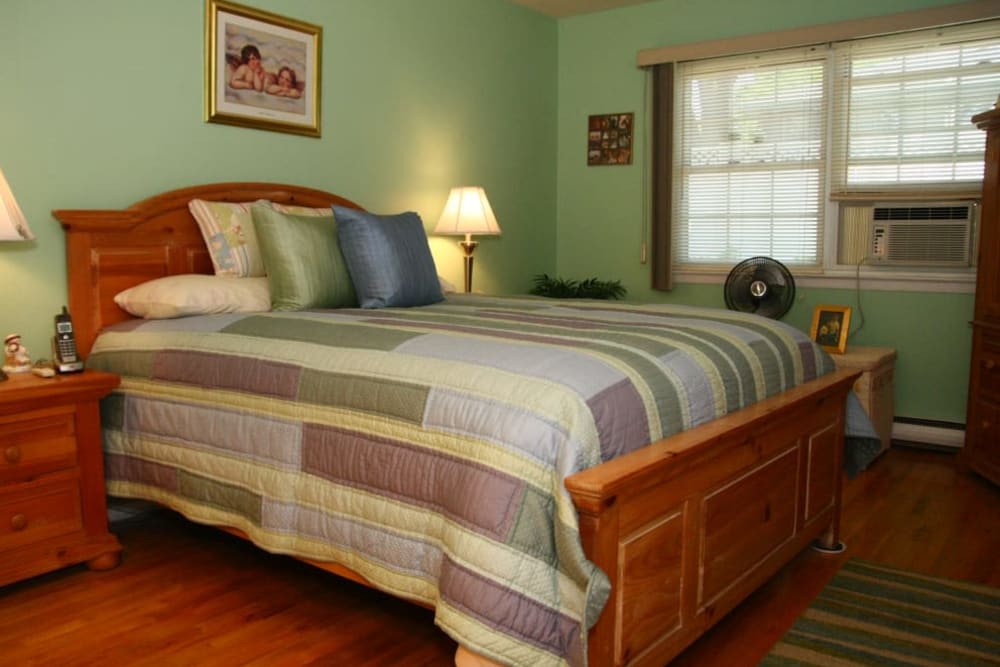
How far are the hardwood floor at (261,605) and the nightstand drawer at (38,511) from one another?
17 centimetres

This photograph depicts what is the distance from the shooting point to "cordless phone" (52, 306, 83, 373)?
95.7 inches

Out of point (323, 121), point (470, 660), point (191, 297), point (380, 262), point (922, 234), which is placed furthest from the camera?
point (922, 234)

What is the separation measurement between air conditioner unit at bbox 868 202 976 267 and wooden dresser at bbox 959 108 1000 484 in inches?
19.1

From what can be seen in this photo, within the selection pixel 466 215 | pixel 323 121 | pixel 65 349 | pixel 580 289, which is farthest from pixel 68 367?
pixel 580 289

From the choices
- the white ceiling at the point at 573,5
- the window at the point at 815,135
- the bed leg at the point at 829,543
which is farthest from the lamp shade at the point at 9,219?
the window at the point at 815,135

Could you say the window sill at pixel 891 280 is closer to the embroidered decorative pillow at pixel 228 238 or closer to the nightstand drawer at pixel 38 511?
the embroidered decorative pillow at pixel 228 238

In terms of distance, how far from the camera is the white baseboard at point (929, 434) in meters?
4.02

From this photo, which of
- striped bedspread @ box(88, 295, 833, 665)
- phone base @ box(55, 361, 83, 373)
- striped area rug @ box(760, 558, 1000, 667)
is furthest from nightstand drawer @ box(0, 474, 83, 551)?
striped area rug @ box(760, 558, 1000, 667)

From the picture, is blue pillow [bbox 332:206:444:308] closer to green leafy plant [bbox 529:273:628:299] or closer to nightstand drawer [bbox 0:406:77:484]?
nightstand drawer [bbox 0:406:77:484]

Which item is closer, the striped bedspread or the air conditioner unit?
the striped bedspread

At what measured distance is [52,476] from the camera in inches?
93.2

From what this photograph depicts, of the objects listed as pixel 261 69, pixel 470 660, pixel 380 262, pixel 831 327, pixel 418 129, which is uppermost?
pixel 261 69

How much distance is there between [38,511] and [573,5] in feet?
12.9

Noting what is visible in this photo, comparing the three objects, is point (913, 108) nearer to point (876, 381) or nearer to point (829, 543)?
point (876, 381)
